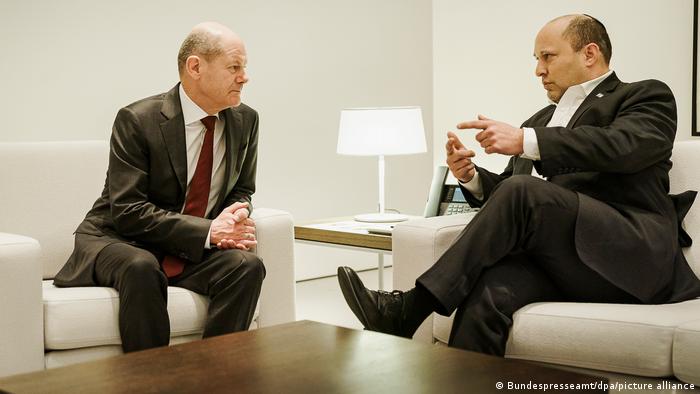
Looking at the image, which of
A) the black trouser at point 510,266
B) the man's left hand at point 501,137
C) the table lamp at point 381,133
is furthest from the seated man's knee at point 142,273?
the table lamp at point 381,133

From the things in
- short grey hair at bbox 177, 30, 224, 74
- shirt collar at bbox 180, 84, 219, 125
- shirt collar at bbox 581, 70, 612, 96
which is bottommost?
shirt collar at bbox 180, 84, 219, 125

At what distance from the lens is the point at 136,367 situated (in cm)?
181

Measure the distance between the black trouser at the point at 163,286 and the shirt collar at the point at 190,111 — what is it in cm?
46

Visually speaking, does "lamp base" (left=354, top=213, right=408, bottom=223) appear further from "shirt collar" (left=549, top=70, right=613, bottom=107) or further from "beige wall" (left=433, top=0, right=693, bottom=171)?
"shirt collar" (left=549, top=70, right=613, bottom=107)

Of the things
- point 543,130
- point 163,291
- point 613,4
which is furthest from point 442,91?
point 163,291

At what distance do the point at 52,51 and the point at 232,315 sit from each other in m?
2.06

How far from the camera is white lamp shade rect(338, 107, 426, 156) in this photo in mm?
3859

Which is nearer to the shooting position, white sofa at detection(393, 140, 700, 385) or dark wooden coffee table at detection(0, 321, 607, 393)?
dark wooden coffee table at detection(0, 321, 607, 393)

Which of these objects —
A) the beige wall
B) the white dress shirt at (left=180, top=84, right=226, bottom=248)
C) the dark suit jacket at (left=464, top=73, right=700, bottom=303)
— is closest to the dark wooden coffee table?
the dark suit jacket at (left=464, top=73, right=700, bottom=303)

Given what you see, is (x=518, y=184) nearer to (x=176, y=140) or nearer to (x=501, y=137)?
(x=501, y=137)

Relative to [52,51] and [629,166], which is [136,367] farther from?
[52,51]

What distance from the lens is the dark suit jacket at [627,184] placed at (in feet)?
8.27

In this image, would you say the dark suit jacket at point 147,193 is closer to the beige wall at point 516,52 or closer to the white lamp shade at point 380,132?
the white lamp shade at point 380,132

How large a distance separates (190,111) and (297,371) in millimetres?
1499
